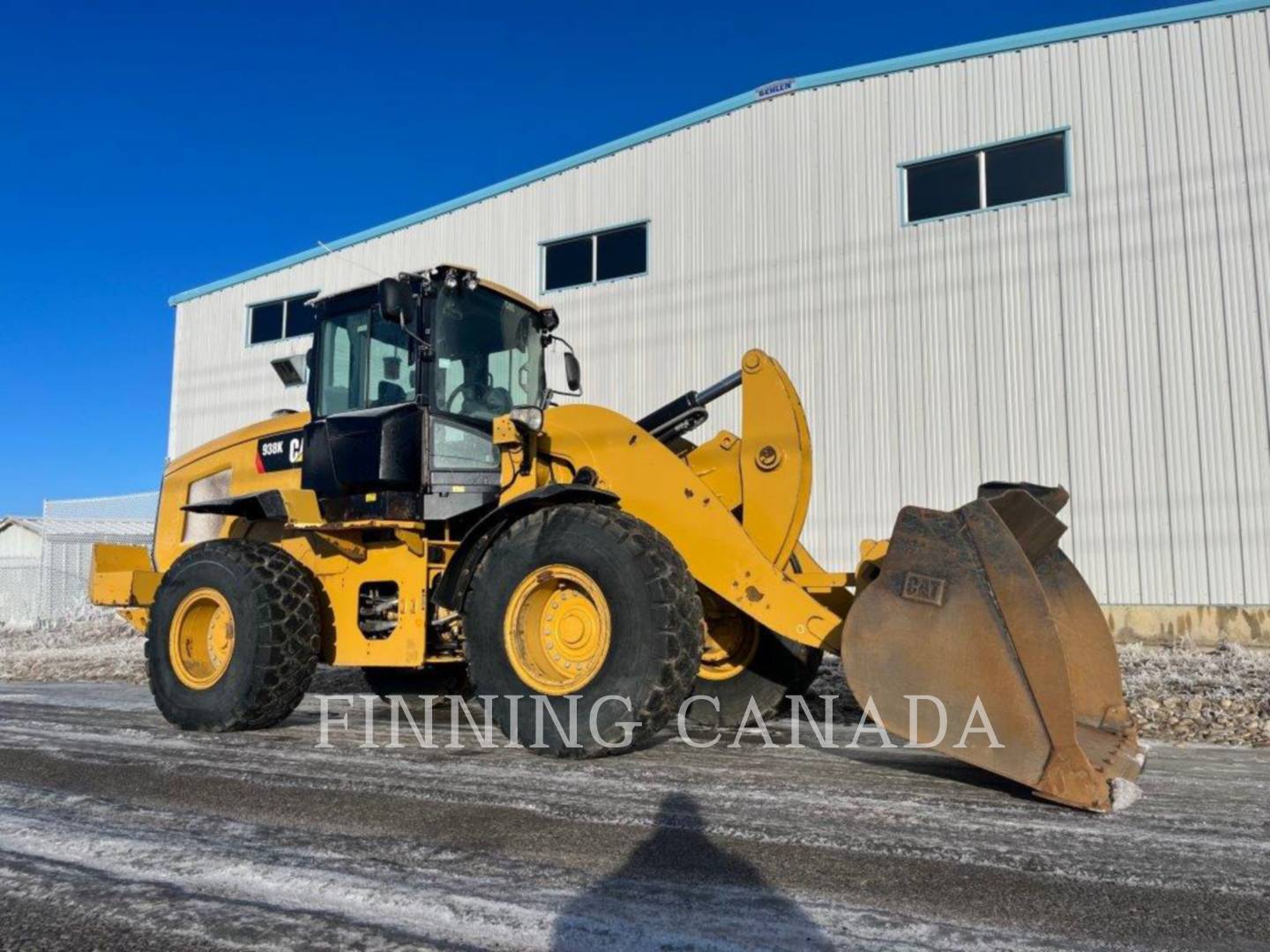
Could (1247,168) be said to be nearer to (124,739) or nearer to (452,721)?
(452,721)

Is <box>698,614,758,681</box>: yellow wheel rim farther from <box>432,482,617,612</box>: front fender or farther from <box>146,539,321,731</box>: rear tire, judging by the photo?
<box>146,539,321,731</box>: rear tire

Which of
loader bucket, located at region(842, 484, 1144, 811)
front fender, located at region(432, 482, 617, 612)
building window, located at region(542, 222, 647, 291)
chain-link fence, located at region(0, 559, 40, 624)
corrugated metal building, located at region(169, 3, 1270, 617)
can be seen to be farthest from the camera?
chain-link fence, located at region(0, 559, 40, 624)

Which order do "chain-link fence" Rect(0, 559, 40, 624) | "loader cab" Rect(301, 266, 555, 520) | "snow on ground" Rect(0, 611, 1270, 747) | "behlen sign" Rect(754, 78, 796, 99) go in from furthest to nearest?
"chain-link fence" Rect(0, 559, 40, 624) < "behlen sign" Rect(754, 78, 796, 99) < "snow on ground" Rect(0, 611, 1270, 747) < "loader cab" Rect(301, 266, 555, 520)

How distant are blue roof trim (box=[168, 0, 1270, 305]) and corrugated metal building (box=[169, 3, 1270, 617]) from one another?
1.4 inches

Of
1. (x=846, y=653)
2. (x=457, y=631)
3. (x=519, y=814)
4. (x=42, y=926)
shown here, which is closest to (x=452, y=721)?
(x=457, y=631)

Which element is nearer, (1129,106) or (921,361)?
(1129,106)

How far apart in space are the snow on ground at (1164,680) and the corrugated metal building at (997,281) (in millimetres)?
1993

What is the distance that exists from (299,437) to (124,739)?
2.19 meters

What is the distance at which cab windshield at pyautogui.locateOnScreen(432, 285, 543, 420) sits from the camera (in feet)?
19.4

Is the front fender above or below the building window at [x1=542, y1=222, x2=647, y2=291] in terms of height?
below

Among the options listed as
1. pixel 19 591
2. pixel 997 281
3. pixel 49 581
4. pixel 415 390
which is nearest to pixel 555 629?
pixel 415 390

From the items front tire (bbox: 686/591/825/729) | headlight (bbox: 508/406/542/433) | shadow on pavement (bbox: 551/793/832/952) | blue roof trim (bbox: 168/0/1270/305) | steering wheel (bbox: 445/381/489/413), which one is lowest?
shadow on pavement (bbox: 551/793/832/952)

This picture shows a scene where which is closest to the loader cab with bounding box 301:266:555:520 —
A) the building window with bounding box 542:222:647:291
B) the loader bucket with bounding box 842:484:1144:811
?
the loader bucket with bounding box 842:484:1144:811

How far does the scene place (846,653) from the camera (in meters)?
4.08
